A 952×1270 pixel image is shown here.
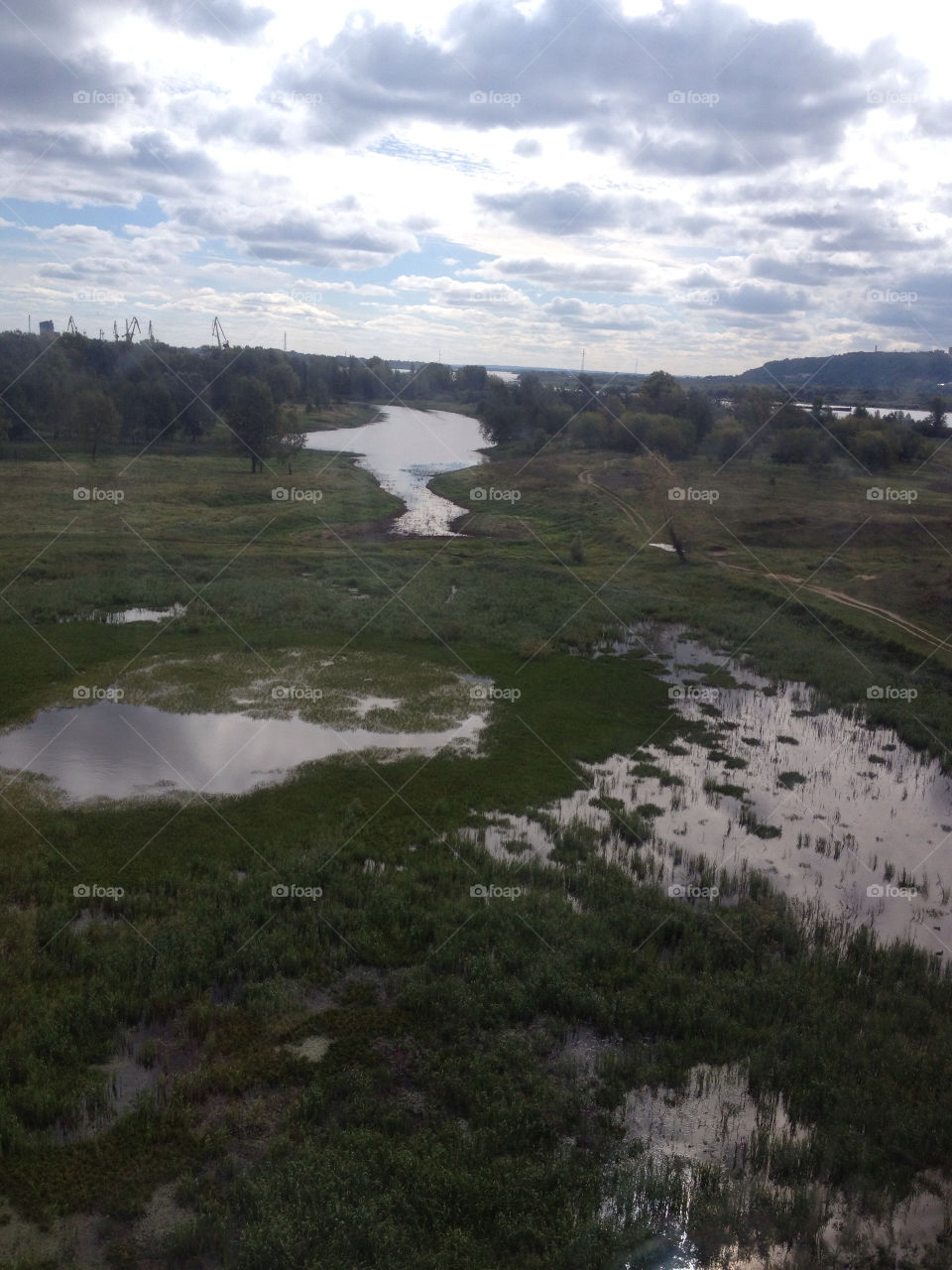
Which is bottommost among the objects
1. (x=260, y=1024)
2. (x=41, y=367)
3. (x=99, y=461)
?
(x=260, y=1024)

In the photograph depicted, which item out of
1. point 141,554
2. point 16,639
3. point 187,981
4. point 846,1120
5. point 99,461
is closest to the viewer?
point 846,1120

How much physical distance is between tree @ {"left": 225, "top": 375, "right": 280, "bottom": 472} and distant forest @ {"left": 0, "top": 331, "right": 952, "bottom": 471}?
0.27 feet

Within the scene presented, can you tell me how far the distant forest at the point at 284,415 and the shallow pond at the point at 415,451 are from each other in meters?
6.04

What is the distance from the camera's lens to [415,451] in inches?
3620

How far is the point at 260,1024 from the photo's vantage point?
10492 millimetres

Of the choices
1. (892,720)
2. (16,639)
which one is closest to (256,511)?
(16,639)

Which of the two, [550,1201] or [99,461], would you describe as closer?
[550,1201]

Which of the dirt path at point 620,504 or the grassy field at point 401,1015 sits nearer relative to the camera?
the grassy field at point 401,1015

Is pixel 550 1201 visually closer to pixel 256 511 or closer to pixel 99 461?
pixel 256 511

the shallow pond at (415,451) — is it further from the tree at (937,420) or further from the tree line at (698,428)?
the tree at (937,420)

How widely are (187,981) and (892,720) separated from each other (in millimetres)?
17610

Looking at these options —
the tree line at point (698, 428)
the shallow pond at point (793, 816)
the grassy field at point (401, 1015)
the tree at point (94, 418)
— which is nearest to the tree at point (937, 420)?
the tree line at point (698, 428)

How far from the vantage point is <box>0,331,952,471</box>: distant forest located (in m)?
61.5

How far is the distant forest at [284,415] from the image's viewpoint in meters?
61.5
